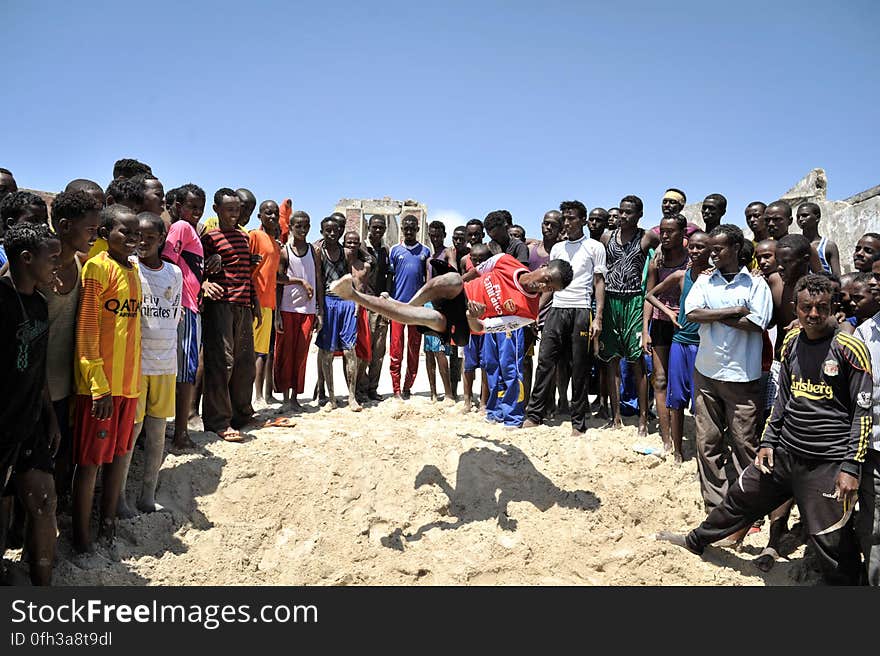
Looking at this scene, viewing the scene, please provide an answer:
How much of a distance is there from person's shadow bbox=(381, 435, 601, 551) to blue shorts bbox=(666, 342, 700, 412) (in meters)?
1.14

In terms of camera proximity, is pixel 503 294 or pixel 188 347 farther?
pixel 503 294

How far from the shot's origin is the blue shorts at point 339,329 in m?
7.01

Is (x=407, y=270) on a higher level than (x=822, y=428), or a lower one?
higher

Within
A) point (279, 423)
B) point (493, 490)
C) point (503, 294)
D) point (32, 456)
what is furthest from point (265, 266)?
point (32, 456)

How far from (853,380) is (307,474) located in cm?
395

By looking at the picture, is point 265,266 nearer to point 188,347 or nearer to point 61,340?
point 188,347

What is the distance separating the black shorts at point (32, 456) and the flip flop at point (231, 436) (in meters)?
2.18

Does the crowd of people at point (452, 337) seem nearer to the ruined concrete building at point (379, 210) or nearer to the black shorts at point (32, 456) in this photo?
the black shorts at point (32, 456)

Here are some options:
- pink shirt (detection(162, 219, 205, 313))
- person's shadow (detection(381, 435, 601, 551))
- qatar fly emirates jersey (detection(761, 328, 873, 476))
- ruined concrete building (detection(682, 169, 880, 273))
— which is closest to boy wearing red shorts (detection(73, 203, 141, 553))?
pink shirt (detection(162, 219, 205, 313))

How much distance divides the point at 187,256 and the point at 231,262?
1.63 ft

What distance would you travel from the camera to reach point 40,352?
3.14 m

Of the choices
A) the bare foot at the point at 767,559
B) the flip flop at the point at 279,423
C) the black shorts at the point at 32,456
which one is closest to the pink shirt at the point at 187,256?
the flip flop at the point at 279,423

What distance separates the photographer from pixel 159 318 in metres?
4.10

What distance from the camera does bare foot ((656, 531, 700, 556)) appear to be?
4430 millimetres
